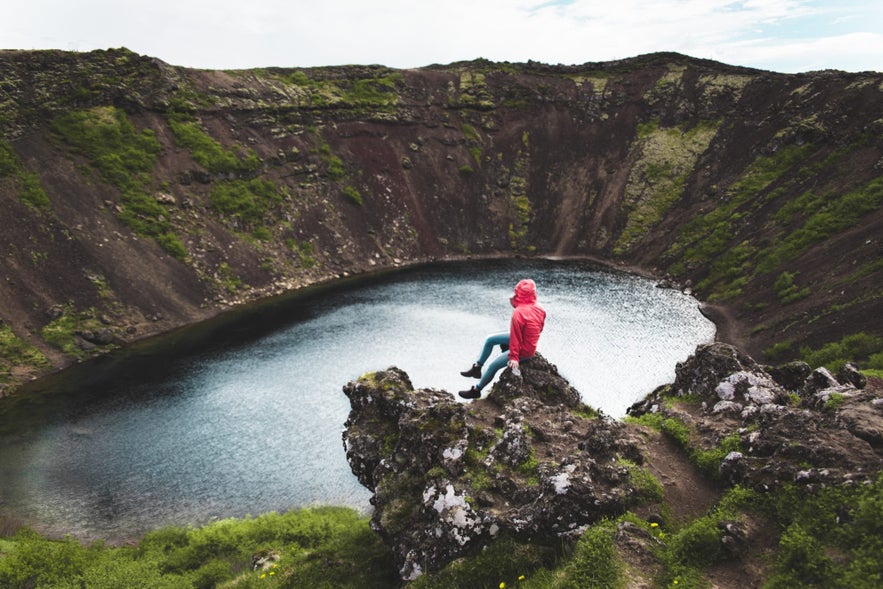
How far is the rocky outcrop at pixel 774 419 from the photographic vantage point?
32.0 feet

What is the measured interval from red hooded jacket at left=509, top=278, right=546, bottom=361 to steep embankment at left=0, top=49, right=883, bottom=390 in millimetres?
33525

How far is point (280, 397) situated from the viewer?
39.1 m

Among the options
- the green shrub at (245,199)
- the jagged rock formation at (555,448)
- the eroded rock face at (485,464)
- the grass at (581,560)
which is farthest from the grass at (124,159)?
the jagged rock formation at (555,448)

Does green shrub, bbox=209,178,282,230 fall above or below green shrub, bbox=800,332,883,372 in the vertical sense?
below

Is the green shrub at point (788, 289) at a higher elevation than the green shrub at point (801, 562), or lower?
lower

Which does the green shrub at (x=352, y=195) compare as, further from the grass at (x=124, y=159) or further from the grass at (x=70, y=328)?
the grass at (x=70, y=328)

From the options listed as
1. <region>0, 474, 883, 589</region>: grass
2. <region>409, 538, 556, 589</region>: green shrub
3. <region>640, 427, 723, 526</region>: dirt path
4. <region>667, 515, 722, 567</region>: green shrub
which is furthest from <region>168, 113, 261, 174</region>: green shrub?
<region>667, 515, 722, 567</region>: green shrub

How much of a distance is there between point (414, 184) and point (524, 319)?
74.2 meters

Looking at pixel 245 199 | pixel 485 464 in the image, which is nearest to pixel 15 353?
pixel 245 199

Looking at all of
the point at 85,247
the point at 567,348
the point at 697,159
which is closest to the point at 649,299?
the point at 567,348

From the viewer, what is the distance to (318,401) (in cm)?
3819

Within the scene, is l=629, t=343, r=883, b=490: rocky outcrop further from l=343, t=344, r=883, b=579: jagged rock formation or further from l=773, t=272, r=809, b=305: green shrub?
l=773, t=272, r=809, b=305: green shrub

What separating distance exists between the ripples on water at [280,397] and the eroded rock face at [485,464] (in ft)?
44.0

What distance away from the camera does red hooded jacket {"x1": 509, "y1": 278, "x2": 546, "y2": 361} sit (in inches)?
600
